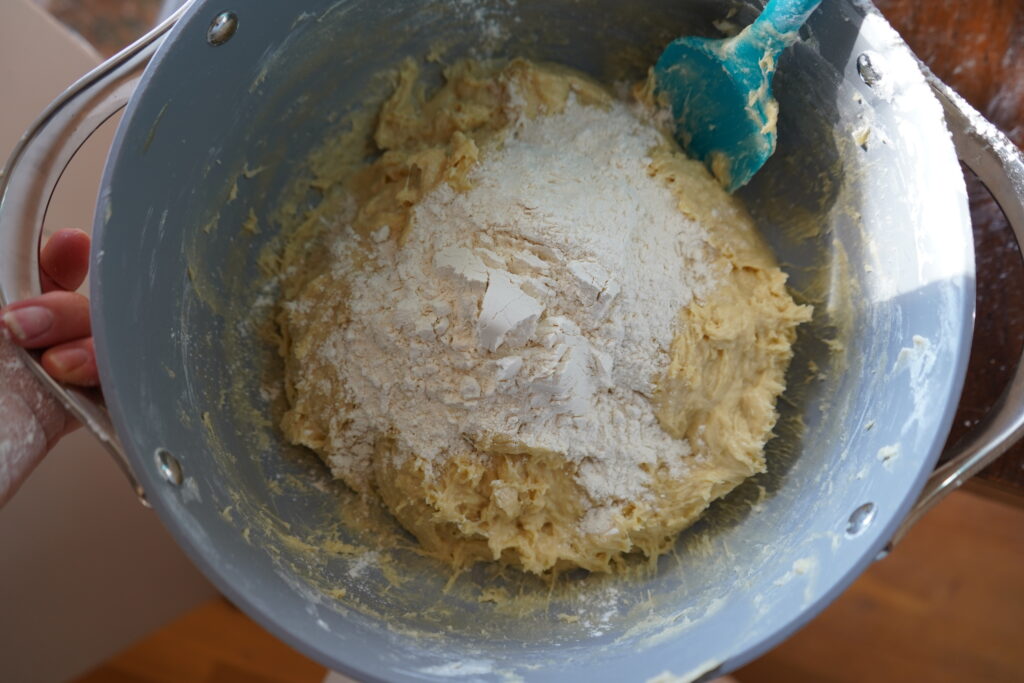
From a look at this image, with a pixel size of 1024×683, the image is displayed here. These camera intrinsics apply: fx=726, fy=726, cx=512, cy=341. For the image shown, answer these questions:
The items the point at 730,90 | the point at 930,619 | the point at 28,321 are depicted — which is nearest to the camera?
the point at 28,321

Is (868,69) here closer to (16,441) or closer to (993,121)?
(993,121)

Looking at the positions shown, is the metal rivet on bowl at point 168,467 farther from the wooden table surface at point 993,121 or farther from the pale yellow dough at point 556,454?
the wooden table surface at point 993,121

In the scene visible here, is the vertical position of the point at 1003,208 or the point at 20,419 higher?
the point at 20,419

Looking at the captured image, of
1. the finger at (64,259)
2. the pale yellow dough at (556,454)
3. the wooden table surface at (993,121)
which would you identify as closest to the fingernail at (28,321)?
the finger at (64,259)

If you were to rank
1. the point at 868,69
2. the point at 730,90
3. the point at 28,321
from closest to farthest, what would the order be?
the point at 28,321 < the point at 868,69 < the point at 730,90

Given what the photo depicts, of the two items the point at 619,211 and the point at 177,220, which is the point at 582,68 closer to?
the point at 619,211

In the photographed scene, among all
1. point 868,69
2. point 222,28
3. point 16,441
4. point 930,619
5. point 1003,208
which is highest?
point 222,28

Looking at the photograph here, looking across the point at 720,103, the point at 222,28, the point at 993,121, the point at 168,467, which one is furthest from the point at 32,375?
the point at 993,121
